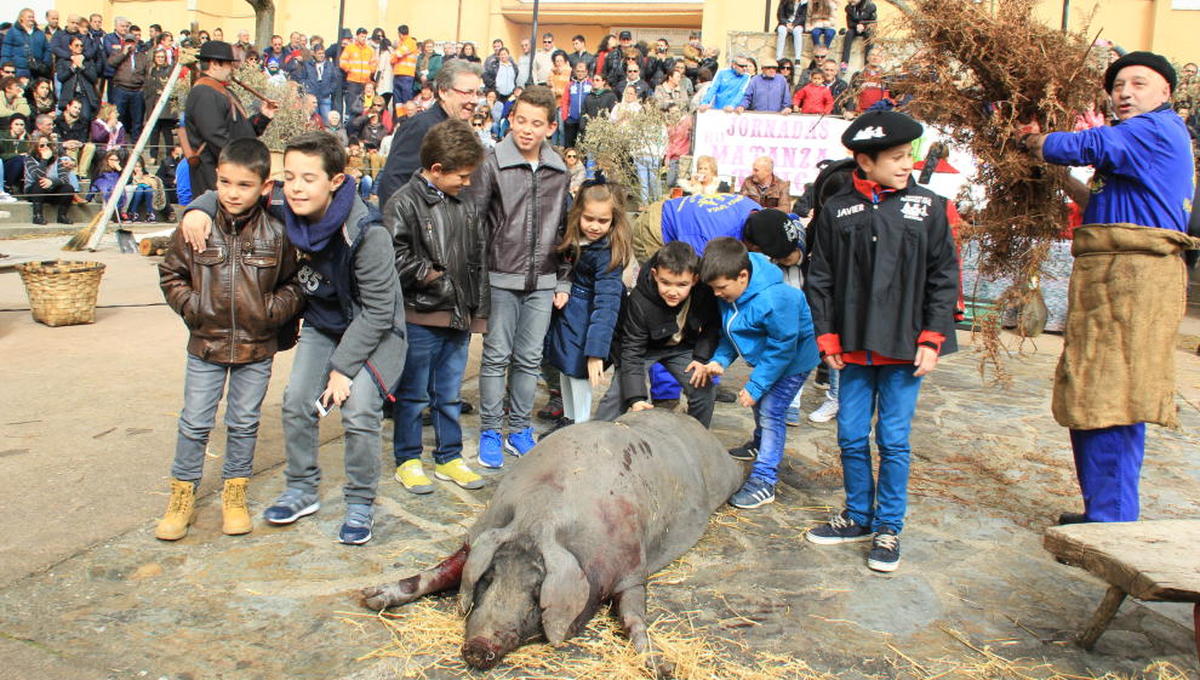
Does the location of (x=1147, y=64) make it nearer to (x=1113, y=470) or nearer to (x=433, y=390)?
(x=1113, y=470)

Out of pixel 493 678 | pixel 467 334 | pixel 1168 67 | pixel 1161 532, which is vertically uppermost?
pixel 1168 67

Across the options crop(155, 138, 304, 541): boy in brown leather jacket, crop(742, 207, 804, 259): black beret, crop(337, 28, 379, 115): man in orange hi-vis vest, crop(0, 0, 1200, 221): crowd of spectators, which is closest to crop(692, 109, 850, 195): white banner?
crop(0, 0, 1200, 221): crowd of spectators

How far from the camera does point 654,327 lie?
210 inches

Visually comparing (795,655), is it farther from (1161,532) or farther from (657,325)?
(657,325)

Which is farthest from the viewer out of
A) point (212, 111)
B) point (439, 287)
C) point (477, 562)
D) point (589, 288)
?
point (212, 111)

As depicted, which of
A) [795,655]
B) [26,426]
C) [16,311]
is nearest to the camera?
[795,655]

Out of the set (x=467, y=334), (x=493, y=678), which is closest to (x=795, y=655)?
(x=493, y=678)

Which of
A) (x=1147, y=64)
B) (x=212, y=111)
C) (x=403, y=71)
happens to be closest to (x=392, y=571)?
(x=1147, y=64)

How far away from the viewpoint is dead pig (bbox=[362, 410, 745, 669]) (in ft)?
11.1

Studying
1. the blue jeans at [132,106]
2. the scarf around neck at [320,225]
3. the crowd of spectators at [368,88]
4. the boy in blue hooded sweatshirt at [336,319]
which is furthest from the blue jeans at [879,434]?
the blue jeans at [132,106]

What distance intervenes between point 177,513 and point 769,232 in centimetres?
369

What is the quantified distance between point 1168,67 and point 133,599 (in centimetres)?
487

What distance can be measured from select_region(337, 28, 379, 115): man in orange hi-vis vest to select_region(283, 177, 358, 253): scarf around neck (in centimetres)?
1821

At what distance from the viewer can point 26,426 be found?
542 cm
